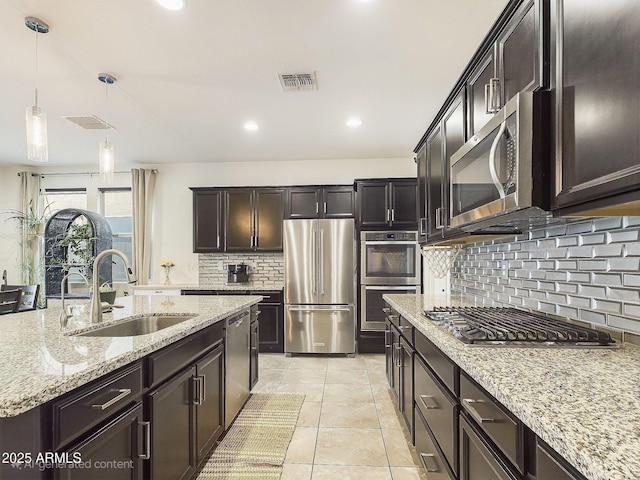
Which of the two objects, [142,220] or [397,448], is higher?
[142,220]

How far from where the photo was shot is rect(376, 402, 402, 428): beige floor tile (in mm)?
2746

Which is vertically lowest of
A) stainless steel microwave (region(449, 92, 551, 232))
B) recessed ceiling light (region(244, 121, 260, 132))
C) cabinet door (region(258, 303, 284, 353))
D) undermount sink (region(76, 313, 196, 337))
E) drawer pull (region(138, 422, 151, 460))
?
cabinet door (region(258, 303, 284, 353))

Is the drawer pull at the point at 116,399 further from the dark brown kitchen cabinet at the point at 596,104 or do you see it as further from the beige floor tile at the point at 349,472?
the dark brown kitchen cabinet at the point at 596,104

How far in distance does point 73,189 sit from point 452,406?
21.6ft

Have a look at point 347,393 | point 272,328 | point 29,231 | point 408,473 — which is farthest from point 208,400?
point 29,231

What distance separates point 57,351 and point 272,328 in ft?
11.7

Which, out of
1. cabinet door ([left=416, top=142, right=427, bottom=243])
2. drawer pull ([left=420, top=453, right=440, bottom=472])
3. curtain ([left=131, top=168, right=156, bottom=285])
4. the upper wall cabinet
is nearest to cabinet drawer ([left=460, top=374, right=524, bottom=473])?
drawer pull ([left=420, top=453, right=440, bottom=472])

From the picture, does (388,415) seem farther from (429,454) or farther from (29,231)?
(29,231)

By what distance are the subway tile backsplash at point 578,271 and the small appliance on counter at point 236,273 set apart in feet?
12.0

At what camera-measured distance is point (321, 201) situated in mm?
4980

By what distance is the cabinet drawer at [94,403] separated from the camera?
1010mm

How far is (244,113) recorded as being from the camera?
143 inches

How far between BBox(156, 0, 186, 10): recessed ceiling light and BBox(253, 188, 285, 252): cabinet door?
10.1ft

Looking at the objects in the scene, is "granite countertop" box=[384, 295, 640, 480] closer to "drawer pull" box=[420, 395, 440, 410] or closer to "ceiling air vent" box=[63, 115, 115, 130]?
"drawer pull" box=[420, 395, 440, 410]
